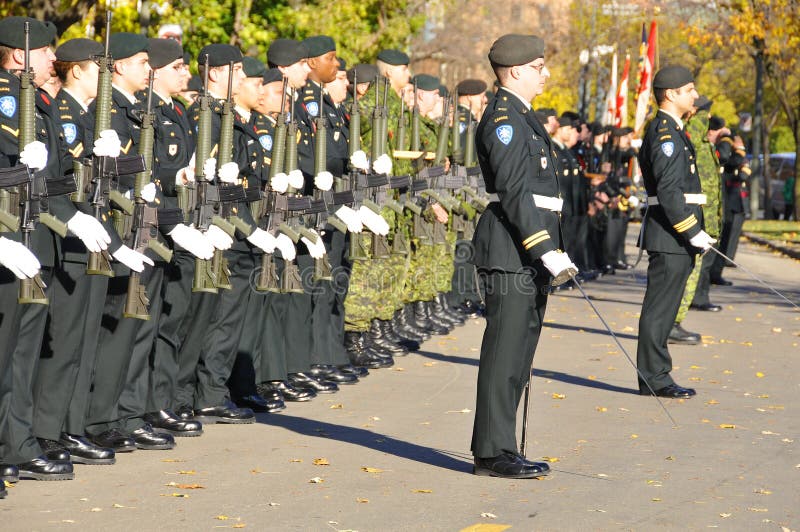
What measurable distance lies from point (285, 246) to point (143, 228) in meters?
1.55

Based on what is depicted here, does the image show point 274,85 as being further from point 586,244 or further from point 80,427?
point 586,244

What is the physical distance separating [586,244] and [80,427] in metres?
14.0

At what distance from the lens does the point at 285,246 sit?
9203 millimetres

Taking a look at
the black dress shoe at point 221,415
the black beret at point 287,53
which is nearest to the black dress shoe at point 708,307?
the black beret at point 287,53

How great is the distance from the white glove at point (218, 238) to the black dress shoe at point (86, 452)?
1298 millimetres

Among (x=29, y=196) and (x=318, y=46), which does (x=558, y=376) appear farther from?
(x=29, y=196)

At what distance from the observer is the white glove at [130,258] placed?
7.43 metres

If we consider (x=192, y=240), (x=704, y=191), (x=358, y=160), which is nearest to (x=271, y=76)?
(x=358, y=160)

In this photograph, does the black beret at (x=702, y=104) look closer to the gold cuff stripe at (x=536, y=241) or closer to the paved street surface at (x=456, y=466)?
the paved street surface at (x=456, y=466)

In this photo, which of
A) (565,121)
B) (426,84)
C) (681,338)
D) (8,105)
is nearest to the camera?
(8,105)

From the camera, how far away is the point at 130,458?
308 inches

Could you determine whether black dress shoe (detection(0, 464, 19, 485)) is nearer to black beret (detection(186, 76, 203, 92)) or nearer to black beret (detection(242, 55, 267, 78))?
black beret (detection(242, 55, 267, 78))

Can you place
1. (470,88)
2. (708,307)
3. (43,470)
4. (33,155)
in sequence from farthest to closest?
1. (708,307)
2. (470,88)
3. (43,470)
4. (33,155)

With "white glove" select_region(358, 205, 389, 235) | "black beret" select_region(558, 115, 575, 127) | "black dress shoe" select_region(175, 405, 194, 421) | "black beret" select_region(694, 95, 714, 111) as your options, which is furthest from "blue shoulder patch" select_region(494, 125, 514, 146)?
"black beret" select_region(558, 115, 575, 127)
